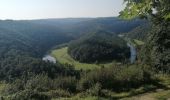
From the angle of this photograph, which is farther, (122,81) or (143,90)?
(122,81)

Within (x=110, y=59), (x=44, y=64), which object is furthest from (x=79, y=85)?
(x=110, y=59)

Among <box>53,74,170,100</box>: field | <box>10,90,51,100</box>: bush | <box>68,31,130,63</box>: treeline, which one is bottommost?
<box>68,31,130,63</box>: treeline

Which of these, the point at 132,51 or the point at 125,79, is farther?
the point at 132,51

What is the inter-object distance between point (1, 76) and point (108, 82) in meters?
96.9

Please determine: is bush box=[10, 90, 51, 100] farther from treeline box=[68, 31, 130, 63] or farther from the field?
treeline box=[68, 31, 130, 63]

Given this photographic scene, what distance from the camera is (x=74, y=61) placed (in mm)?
153125

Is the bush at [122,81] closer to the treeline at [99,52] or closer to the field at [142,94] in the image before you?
the field at [142,94]

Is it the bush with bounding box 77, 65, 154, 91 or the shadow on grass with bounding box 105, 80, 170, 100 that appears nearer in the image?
the shadow on grass with bounding box 105, 80, 170, 100

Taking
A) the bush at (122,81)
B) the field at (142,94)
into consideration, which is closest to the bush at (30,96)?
the field at (142,94)

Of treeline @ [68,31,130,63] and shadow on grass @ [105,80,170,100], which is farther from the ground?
shadow on grass @ [105,80,170,100]

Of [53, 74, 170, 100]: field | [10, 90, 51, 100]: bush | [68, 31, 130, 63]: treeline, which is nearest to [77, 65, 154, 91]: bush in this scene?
[53, 74, 170, 100]: field

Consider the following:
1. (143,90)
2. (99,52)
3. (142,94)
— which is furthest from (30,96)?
(99,52)

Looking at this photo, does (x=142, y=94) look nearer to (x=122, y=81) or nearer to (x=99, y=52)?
(x=122, y=81)

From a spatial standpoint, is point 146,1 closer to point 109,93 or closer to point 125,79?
point 109,93
